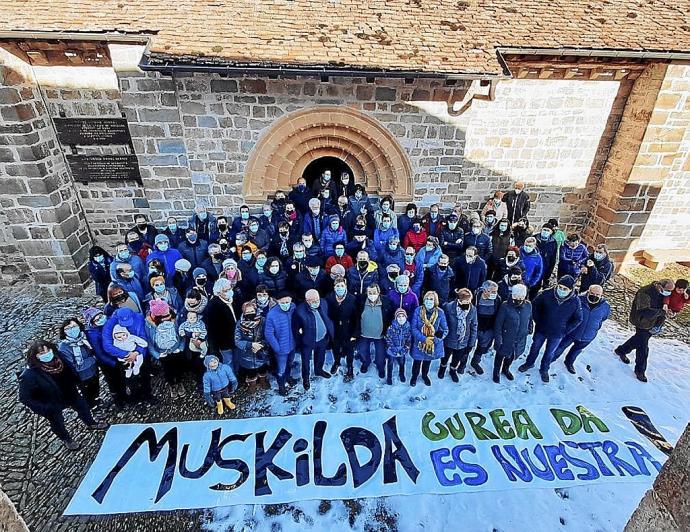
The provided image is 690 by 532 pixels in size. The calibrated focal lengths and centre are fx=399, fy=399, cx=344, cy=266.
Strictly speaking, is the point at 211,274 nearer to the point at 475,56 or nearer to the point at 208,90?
the point at 208,90

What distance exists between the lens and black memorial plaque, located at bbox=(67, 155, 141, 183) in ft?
24.5

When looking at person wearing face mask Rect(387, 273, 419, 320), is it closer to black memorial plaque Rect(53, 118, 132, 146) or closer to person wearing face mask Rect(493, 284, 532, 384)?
person wearing face mask Rect(493, 284, 532, 384)

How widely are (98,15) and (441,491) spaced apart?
827cm

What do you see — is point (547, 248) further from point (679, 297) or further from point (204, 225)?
point (204, 225)

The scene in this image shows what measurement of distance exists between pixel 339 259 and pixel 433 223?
2098 millimetres

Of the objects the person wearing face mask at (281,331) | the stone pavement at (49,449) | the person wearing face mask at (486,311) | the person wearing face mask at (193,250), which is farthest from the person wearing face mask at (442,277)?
the person wearing face mask at (193,250)

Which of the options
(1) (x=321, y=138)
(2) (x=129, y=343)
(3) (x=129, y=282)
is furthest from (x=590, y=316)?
(3) (x=129, y=282)

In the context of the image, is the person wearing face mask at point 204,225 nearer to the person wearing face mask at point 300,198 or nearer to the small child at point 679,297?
the person wearing face mask at point 300,198

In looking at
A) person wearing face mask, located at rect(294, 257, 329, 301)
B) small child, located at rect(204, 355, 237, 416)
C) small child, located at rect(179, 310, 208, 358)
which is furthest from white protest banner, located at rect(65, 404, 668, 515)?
person wearing face mask, located at rect(294, 257, 329, 301)

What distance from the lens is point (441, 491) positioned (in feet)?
13.4

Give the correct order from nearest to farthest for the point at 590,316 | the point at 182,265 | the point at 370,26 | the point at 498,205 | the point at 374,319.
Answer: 1. the point at 374,319
2. the point at 590,316
3. the point at 182,265
4. the point at 370,26
5. the point at 498,205

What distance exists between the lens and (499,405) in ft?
16.9

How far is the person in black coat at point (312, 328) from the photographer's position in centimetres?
495

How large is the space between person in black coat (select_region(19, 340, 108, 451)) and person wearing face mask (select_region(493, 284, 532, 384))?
5.03 metres
